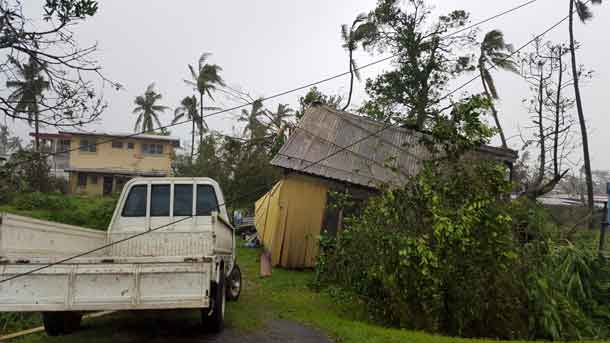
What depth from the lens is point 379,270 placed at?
8094 mm

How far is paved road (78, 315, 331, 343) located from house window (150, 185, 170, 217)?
1.72m

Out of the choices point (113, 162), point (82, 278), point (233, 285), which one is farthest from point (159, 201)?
point (113, 162)

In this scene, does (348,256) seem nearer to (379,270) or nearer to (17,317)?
(379,270)

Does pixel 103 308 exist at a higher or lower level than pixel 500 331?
higher

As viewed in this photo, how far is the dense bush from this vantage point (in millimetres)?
7871

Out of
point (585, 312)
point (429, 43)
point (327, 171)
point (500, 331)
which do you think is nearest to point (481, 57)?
point (429, 43)

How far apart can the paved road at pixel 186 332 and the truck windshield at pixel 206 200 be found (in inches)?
72.3

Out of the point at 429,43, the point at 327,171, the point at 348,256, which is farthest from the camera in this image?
the point at 429,43

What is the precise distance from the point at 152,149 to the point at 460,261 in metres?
38.3

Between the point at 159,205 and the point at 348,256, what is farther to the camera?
the point at 348,256

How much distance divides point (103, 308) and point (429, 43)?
22.2 m

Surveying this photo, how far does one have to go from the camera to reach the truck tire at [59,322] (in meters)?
6.94

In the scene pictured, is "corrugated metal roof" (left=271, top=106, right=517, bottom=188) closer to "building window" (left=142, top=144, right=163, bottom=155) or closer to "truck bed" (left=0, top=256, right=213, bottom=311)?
"truck bed" (left=0, top=256, right=213, bottom=311)

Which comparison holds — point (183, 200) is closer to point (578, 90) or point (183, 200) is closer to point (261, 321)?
point (261, 321)
